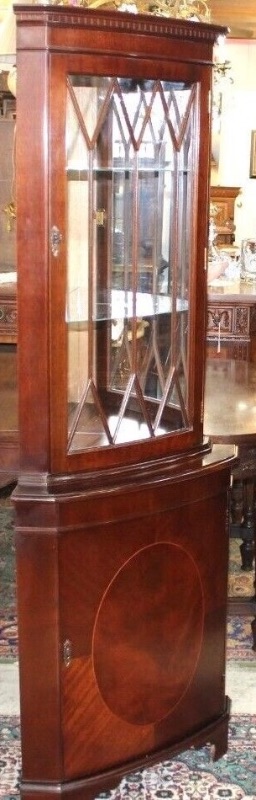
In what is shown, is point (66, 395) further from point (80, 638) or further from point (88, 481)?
point (80, 638)

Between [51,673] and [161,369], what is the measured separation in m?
0.67

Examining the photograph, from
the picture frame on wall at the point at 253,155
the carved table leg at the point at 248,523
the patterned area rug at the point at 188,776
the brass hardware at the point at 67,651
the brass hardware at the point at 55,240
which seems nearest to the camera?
the brass hardware at the point at 55,240

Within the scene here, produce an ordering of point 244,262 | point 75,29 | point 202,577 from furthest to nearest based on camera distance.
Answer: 1. point 244,262
2. point 202,577
3. point 75,29

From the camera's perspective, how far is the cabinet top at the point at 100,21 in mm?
1811

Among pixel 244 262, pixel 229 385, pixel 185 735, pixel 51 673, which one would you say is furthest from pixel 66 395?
pixel 244 262

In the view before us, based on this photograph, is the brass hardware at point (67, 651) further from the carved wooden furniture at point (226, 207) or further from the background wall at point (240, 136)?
the background wall at point (240, 136)

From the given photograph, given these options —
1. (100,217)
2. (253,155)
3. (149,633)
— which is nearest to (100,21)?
(100,217)

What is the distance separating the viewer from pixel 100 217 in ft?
6.59

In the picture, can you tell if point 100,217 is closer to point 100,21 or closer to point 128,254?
point 128,254

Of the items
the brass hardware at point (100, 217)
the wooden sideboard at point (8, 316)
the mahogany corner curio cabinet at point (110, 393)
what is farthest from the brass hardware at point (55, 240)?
the wooden sideboard at point (8, 316)

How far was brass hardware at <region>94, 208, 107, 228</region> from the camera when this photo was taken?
2.00 m

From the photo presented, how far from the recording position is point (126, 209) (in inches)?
81.3

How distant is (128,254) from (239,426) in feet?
2.43

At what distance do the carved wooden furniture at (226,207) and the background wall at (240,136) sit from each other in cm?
29
